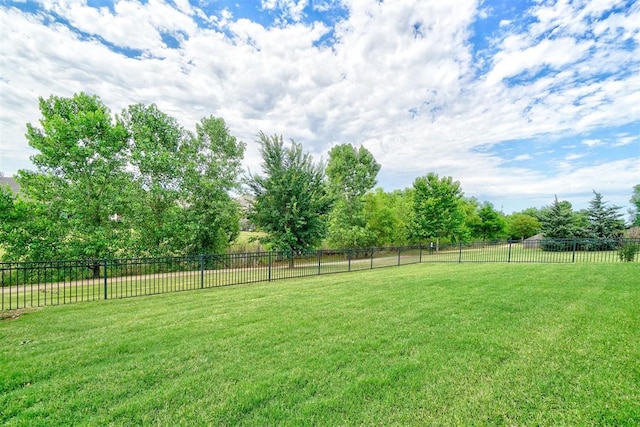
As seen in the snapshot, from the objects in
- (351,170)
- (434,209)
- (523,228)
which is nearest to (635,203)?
(523,228)

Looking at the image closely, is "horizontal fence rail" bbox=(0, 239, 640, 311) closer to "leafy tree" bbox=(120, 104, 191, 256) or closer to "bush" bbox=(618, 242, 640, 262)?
"bush" bbox=(618, 242, 640, 262)

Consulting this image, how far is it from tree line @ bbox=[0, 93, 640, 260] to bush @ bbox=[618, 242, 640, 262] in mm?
12362

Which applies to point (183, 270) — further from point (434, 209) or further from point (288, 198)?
point (434, 209)

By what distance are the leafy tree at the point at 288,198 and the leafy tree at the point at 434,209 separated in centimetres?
1467

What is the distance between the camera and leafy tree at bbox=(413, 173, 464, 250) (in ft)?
91.1

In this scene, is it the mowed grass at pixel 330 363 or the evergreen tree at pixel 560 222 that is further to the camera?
the evergreen tree at pixel 560 222

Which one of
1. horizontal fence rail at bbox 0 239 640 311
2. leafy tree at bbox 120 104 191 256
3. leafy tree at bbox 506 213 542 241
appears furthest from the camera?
leafy tree at bbox 506 213 542 241

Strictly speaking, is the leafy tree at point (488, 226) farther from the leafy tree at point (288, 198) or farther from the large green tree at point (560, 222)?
the leafy tree at point (288, 198)

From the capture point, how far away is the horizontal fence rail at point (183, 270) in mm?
7495

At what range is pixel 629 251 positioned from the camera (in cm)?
1252

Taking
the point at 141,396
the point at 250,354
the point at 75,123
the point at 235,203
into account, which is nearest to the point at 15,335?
the point at 141,396

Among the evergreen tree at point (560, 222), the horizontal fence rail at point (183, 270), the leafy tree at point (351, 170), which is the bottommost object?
the horizontal fence rail at point (183, 270)

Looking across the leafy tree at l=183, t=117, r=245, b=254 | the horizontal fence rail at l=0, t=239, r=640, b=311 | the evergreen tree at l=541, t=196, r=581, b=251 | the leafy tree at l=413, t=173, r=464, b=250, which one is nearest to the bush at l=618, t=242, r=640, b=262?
the horizontal fence rail at l=0, t=239, r=640, b=311

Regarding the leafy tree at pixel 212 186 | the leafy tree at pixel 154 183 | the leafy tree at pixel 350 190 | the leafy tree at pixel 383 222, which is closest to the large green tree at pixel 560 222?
the leafy tree at pixel 383 222
